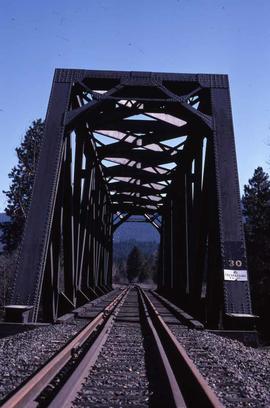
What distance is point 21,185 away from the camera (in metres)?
39.4

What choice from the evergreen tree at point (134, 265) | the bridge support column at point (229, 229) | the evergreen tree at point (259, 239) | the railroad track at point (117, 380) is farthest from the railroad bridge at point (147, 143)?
the evergreen tree at point (134, 265)

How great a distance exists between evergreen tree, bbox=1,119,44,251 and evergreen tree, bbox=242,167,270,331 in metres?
22.1

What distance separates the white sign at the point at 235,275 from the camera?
736 cm

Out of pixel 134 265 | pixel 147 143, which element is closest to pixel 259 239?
pixel 147 143

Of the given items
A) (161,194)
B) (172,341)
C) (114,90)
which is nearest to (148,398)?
(172,341)

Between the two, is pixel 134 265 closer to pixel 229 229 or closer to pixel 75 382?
pixel 229 229

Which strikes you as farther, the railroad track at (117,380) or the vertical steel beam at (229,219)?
the vertical steel beam at (229,219)

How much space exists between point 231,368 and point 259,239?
39612 mm

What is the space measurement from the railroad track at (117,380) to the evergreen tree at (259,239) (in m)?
30.7

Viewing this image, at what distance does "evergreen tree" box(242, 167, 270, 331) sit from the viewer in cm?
3562

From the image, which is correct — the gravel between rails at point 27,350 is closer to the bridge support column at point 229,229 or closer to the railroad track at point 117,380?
the railroad track at point 117,380

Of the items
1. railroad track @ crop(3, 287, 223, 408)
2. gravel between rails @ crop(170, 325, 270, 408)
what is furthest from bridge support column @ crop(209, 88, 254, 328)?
railroad track @ crop(3, 287, 223, 408)

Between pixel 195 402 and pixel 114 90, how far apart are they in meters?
7.80

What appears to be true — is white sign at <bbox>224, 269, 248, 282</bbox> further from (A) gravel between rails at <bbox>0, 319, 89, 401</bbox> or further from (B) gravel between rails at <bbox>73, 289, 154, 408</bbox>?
(A) gravel between rails at <bbox>0, 319, 89, 401</bbox>
